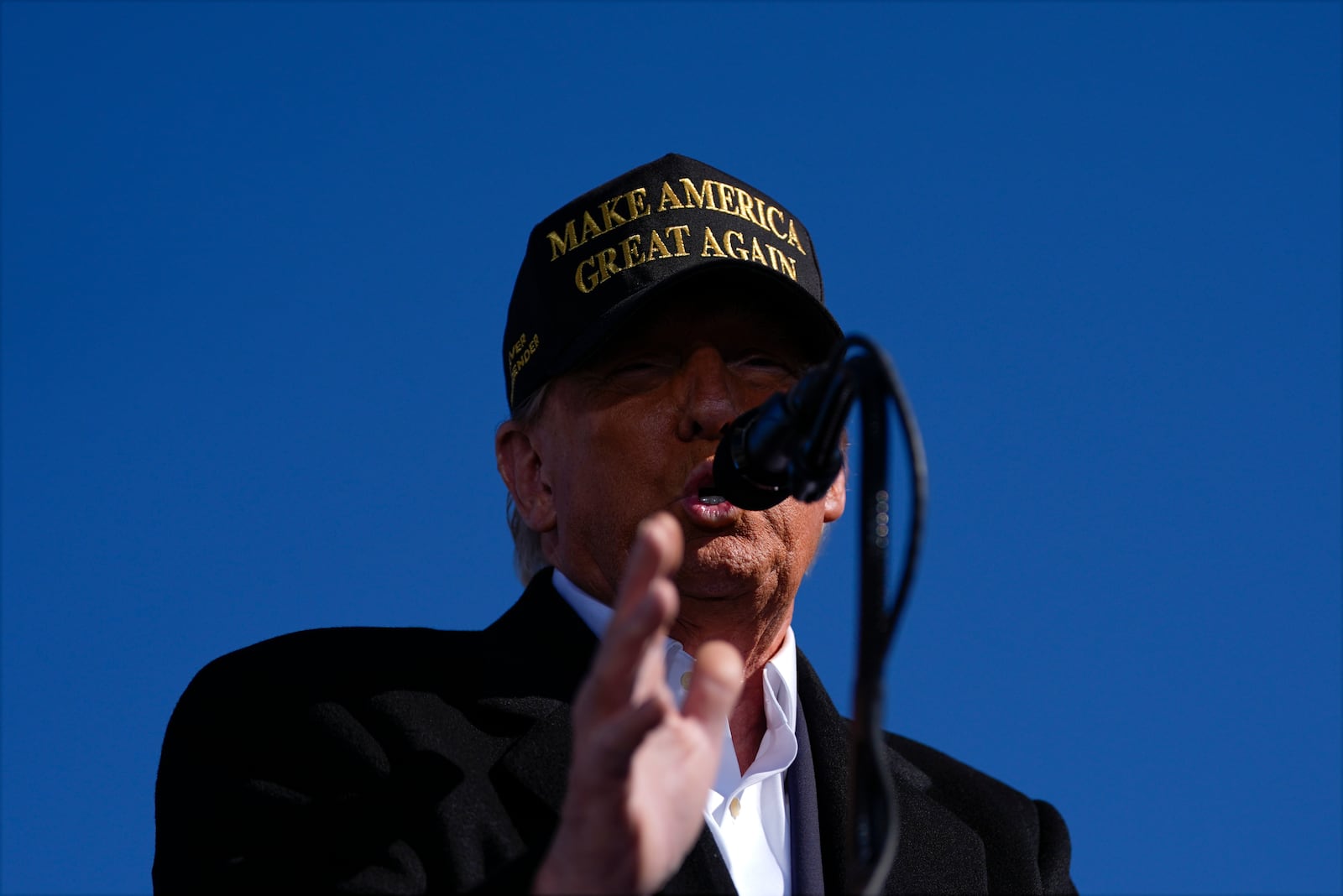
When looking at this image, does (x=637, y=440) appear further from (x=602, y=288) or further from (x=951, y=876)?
(x=951, y=876)

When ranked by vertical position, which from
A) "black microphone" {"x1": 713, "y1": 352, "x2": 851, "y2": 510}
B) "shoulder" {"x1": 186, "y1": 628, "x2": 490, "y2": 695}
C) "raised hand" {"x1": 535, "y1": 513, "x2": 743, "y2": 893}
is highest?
"black microphone" {"x1": 713, "y1": 352, "x2": 851, "y2": 510}

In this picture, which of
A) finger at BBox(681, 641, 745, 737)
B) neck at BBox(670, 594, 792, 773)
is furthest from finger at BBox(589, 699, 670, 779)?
neck at BBox(670, 594, 792, 773)

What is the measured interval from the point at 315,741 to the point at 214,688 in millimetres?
294

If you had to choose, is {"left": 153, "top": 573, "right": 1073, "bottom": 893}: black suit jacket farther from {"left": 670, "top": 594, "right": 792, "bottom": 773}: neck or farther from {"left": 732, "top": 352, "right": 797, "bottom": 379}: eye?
{"left": 732, "top": 352, "right": 797, "bottom": 379}: eye

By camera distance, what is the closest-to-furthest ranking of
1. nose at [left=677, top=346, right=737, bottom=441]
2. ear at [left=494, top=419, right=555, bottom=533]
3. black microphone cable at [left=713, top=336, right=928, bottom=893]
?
1. black microphone cable at [left=713, top=336, right=928, bottom=893]
2. nose at [left=677, top=346, right=737, bottom=441]
3. ear at [left=494, top=419, right=555, bottom=533]

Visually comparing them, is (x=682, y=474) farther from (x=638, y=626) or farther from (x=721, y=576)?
(x=638, y=626)

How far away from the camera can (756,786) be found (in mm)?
3514

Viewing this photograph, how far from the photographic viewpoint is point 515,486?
3.96 metres

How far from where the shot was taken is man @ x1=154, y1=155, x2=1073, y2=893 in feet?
9.86

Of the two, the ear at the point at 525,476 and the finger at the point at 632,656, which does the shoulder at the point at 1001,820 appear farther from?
the finger at the point at 632,656

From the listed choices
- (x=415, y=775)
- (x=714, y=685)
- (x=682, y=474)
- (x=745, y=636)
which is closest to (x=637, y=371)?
(x=682, y=474)

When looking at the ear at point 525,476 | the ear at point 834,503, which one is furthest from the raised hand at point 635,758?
the ear at point 834,503

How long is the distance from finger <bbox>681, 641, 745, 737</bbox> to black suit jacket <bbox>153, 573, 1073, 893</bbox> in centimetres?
39

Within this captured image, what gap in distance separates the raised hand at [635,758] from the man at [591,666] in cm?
45
